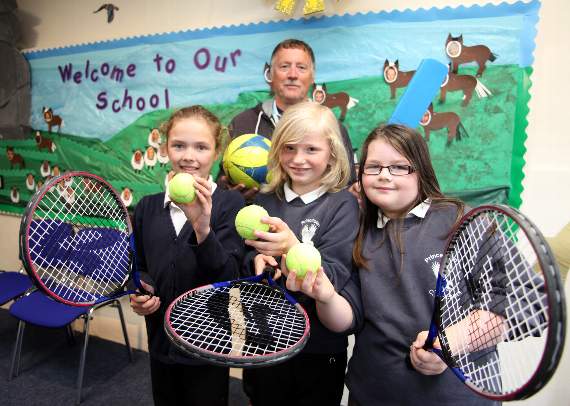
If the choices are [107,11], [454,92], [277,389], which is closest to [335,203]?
[277,389]

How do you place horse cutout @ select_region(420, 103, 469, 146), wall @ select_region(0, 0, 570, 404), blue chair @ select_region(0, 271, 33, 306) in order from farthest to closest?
blue chair @ select_region(0, 271, 33, 306), horse cutout @ select_region(420, 103, 469, 146), wall @ select_region(0, 0, 570, 404)

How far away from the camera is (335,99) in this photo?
90.4 inches

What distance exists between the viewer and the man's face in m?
1.90

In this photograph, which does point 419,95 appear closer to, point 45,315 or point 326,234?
point 326,234

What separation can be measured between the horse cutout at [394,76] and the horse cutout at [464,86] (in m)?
0.22

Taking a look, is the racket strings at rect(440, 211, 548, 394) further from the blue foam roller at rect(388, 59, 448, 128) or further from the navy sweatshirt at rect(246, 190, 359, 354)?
the blue foam roller at rect(388, 59, 448, 128)

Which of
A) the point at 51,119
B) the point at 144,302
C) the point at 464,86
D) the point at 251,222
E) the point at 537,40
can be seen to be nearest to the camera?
the point at 251,222

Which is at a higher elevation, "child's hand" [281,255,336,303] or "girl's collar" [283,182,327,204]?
"girl's collar" [283,182,327,204]

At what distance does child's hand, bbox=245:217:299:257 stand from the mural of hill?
56.0 inches

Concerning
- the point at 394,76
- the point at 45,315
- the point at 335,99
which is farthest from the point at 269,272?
the point at 45,315

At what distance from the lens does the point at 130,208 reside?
303 cm

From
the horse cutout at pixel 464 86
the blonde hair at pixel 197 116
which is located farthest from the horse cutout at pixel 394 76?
the blonde hair at pixel 197 116

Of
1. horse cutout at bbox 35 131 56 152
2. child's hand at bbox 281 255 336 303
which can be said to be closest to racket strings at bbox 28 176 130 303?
child's hand at bbox 281 255 336 303

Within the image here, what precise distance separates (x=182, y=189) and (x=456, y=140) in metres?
1.71
